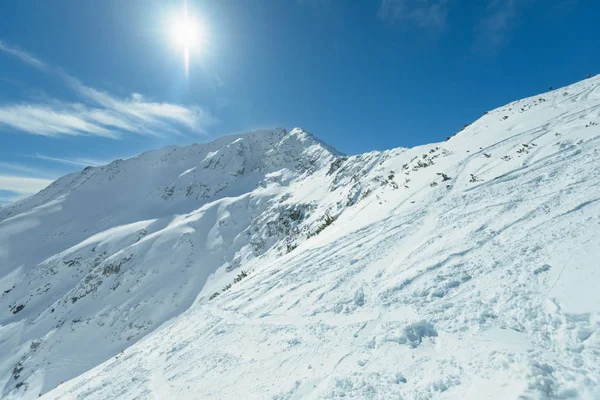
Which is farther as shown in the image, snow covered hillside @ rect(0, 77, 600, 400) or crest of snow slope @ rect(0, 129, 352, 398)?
crest of snow slope @ rect(0, 129, 352, 398)

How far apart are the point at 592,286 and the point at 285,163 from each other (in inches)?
3584

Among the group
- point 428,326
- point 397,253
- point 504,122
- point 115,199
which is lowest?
point 428,326

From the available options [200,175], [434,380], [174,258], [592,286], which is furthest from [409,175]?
[200,175]

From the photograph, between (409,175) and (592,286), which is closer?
(592,286)

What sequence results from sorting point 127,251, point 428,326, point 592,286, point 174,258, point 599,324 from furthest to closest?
point 127,251 → point 174,258 → point 428,326 → point 592,286 → point 599,324

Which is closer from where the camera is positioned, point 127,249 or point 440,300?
point 440,300

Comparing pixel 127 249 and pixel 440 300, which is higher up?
pixel 127 249

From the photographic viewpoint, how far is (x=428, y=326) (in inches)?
180

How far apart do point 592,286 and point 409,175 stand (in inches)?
548

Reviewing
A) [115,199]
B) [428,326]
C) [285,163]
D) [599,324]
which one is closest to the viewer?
[599,324]

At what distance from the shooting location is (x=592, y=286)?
4.03 metres

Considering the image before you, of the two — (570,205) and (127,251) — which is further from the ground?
(127,251)

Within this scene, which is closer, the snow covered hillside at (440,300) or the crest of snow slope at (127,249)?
the snow covered hillside at (440,300)

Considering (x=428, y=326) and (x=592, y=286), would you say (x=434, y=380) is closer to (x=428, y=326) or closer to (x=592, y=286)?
(x=428, y=326)
